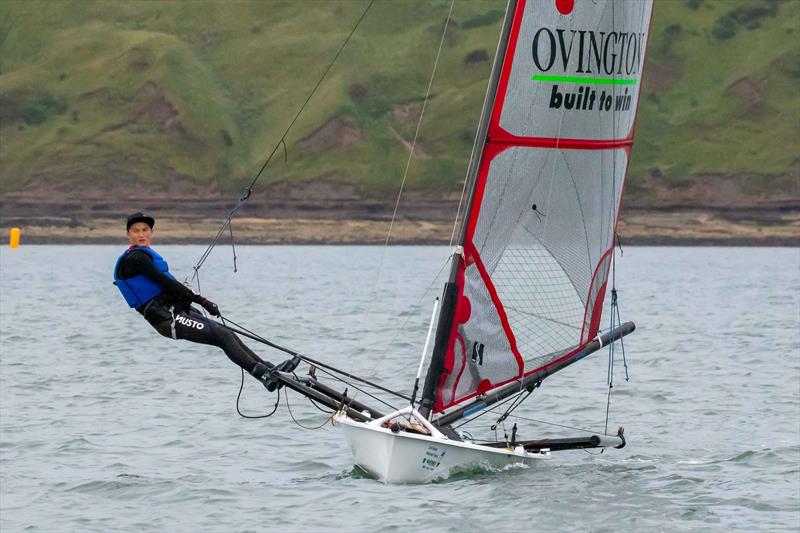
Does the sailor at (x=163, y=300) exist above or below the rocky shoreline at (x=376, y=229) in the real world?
below

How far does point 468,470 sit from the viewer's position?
15945 millimetres

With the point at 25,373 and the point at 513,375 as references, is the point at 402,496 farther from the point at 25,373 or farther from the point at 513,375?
the point at 25,373

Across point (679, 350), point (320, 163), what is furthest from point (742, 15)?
point (679, 350)

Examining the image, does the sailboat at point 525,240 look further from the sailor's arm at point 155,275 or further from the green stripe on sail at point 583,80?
the sailor's arm at point 155,275

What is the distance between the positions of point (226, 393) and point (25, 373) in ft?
15.8

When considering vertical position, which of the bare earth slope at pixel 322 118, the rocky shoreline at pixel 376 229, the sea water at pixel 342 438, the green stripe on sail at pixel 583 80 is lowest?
the sea water at pixel 342 438

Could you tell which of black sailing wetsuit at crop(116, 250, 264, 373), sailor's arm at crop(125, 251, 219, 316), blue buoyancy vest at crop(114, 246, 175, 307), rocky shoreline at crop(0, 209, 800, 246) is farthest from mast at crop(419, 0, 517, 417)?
rocky shoreline at crop(0, 209, 800, 246)

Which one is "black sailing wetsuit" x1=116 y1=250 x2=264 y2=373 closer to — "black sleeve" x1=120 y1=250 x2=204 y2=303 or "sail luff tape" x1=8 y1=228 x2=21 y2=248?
"black sleeve" x1=120 y1=250 x2=204 y2=303

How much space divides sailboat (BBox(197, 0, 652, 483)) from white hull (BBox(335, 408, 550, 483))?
16 mm

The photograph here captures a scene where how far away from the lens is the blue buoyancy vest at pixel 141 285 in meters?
14.8

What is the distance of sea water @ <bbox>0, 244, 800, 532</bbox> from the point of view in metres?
15.2

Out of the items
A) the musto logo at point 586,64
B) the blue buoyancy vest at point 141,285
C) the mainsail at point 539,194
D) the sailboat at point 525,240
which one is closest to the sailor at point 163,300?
the blue buoyancy vest at point 141,285

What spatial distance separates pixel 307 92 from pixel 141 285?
12481cm

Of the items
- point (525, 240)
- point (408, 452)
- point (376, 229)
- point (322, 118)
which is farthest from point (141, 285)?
point (322, 118)
